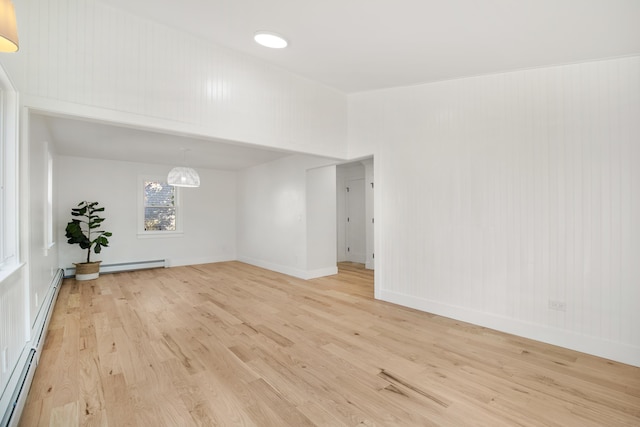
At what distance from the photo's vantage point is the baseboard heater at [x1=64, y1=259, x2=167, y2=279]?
19.6 ft

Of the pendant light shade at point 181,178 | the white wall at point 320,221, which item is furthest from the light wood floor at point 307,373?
the pendant light shade at point 181,178

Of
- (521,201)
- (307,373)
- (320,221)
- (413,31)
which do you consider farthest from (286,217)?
(413,31)

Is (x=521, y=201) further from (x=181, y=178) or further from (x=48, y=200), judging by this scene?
(x=48, y=200)

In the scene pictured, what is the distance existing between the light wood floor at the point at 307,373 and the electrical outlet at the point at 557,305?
0.36 meters

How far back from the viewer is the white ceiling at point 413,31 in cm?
212

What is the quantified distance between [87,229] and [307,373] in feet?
20.1

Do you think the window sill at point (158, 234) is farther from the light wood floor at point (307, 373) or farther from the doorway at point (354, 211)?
the doorway at point (354, 211)

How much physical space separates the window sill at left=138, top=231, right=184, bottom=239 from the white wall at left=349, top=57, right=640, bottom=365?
208 inches

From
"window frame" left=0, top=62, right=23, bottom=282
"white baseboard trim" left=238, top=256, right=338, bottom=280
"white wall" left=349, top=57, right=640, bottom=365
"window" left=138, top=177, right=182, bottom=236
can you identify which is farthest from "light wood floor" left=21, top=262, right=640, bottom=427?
"window" left=138, top=177, right=182, bottom=236

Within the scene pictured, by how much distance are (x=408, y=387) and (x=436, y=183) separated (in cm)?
235

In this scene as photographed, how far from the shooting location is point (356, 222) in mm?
7613

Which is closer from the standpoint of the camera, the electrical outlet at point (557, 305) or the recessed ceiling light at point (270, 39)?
the recessed ceiling light at point (270, 39)

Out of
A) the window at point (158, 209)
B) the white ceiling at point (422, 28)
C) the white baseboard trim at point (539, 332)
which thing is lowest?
the white baseboard trim at point (539, 332)

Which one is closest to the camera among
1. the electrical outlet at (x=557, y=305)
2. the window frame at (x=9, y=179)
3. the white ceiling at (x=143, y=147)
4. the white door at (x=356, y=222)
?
the window frame at (x=9, y=179)
